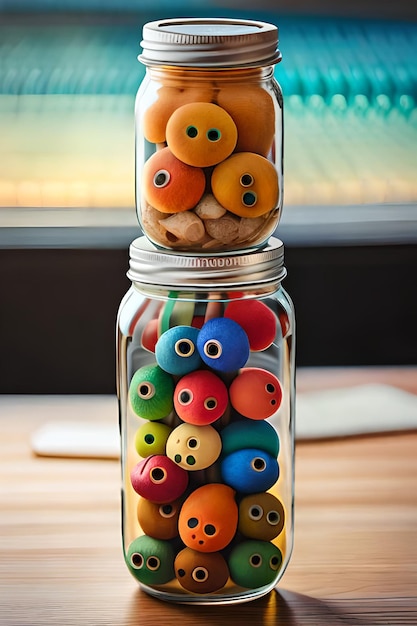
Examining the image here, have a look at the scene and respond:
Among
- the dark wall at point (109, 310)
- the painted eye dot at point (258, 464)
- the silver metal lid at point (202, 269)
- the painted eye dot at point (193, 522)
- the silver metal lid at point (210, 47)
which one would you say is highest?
the silver metal lid at point (210, 47)

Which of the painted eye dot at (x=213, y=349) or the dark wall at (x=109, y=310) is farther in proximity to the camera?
the dark wall at (x=109, y=310)

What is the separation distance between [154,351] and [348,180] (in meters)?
0.70

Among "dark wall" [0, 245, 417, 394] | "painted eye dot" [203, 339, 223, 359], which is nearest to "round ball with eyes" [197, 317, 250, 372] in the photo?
"painted eye dot" [203, 339, 223, 359]

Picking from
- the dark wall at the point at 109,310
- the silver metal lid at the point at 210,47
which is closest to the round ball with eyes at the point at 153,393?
the silver metal lid at the point at 210,47

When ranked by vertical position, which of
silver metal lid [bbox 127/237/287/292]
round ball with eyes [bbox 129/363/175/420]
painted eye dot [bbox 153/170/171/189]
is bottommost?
round ball with eyes [bbox 129/363/175/420]

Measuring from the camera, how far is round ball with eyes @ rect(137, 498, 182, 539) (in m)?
0.76

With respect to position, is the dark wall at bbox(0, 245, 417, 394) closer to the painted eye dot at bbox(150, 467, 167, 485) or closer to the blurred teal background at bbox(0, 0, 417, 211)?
the blurred teal background at bbox(0, 0, 417, 211)

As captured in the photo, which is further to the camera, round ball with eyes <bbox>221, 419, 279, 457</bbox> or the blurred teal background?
the blurred teal background

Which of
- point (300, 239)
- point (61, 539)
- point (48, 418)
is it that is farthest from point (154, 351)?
point (300, 239)

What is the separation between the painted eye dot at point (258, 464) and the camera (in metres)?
0.75

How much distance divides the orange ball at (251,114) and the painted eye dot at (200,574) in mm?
315

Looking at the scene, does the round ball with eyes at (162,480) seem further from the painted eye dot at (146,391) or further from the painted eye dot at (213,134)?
the painted eye dot at (213,134)

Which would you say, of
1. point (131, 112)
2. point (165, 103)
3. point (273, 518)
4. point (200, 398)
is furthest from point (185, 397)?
point (131, 112)

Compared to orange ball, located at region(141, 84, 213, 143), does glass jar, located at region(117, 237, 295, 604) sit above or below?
below
